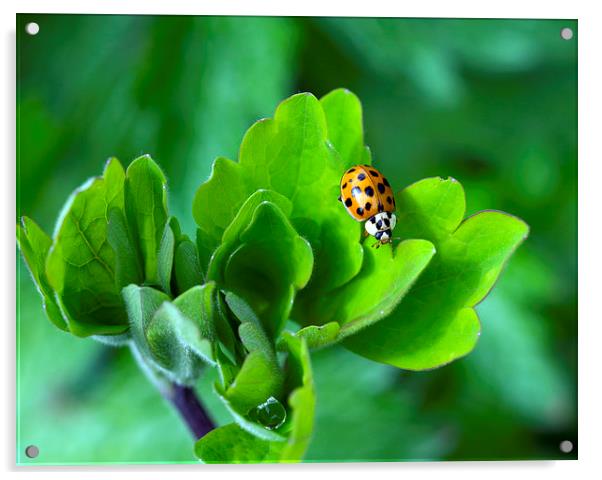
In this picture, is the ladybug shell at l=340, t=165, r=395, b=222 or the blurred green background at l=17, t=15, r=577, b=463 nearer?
the ladybug shell at l=340, t=165, r=395, b=222

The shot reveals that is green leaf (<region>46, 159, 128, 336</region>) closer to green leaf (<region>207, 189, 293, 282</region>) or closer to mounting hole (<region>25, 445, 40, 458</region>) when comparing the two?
green leaf (<region>207, 189, 293, 282</region>)

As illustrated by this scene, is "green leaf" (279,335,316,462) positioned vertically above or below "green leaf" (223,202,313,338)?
below

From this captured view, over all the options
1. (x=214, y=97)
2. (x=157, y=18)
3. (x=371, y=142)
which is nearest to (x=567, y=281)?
(x=371, y=142)

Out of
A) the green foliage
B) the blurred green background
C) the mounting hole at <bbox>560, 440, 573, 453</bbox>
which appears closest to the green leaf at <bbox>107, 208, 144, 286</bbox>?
the green foliage

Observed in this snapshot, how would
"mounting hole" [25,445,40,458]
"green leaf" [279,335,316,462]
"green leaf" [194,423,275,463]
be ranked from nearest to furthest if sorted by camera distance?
"green leaf" [279,335,316,462], "green leaf" [194,423,275,463], "mounting hole" [25,445,40,458]

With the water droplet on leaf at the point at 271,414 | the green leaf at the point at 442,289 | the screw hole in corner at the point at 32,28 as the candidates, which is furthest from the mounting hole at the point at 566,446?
the screw hole in corner at the point at 32,28

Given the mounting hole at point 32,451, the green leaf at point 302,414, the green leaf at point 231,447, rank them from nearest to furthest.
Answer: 1. the green leaf at point 302,414
2. the green leaf at point 231,447
3. the mounting hole at point 32,451

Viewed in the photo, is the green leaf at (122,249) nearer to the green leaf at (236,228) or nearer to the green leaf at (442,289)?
the green leaf at (236,228)
